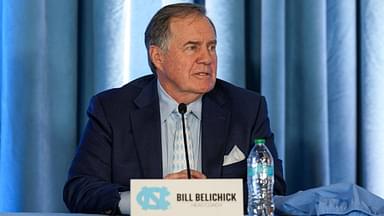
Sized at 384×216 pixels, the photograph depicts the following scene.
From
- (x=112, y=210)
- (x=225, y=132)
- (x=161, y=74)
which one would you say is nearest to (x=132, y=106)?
(x=161, y=74)

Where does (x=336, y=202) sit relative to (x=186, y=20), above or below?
below

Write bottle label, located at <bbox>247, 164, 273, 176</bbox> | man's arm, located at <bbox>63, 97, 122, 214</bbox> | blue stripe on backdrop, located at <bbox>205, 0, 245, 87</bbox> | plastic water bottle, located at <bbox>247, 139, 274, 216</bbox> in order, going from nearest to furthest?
plastic water bottle, located at <bbox>247, 139, 274, 216</bbox> < man's arm, located at <bbox>63, 97, 122, 214</bbox> < bottle label, located at <bbox>247, 164, 273, 176</bbox> < blue stripe on backdrop, located at <bbox>205, 0, 245, 87</bbox>

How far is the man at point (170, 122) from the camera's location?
2.15 meters

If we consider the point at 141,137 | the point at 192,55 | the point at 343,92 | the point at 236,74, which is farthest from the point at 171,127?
the point at 343,92

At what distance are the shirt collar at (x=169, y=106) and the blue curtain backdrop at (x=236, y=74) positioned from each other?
319mm

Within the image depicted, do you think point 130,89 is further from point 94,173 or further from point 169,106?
point 94,173

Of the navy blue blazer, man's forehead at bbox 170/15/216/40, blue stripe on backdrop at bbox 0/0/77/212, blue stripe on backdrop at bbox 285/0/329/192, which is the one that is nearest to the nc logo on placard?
the navy blue blazer

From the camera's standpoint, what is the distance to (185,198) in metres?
1.52

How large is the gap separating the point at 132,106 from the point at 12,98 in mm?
471

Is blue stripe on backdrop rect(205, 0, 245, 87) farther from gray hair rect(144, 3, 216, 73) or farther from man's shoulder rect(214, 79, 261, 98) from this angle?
gray hair rect(144, 3, 216, 73)

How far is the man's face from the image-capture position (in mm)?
2168

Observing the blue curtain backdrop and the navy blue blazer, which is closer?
the navy blue blazer

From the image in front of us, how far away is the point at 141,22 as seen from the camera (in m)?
2.56

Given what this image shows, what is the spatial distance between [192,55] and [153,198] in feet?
2.46
